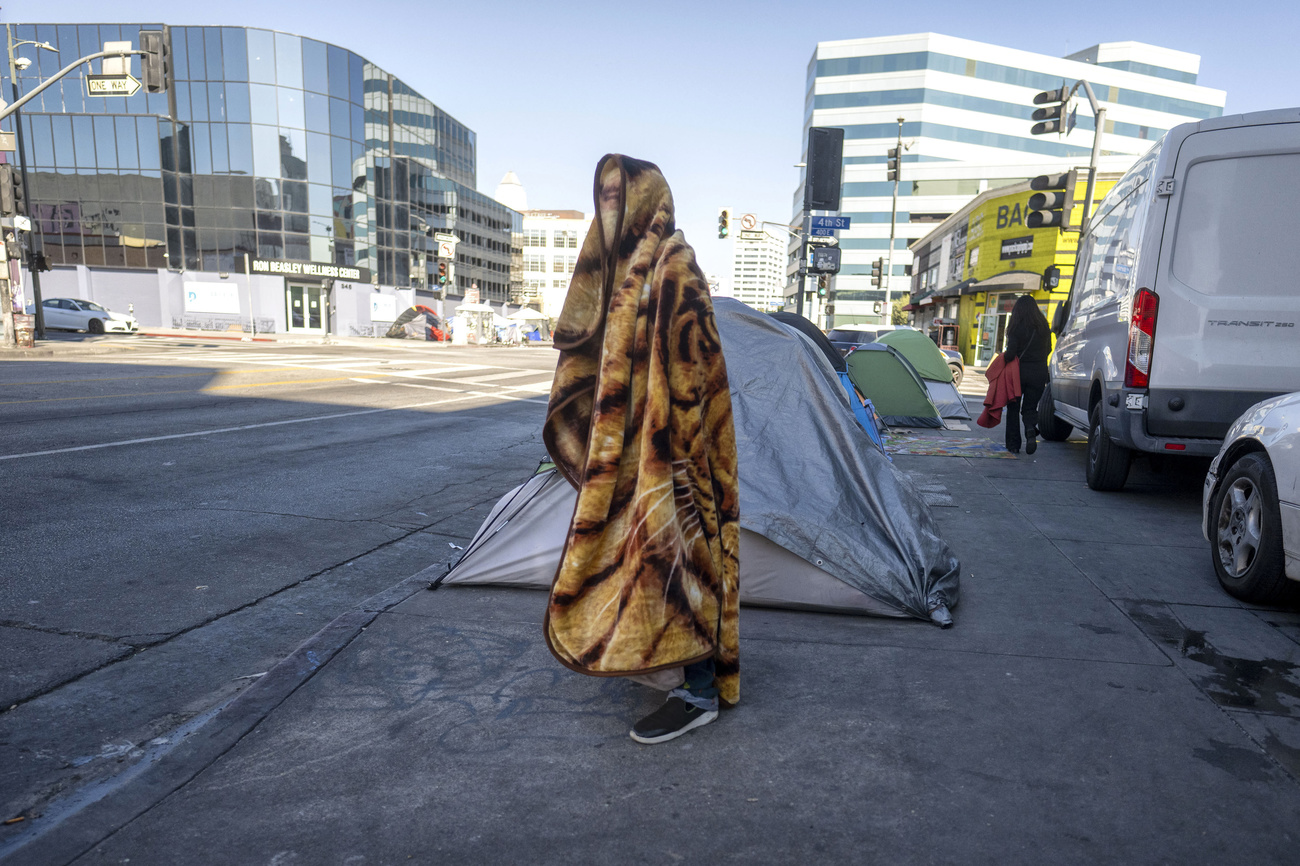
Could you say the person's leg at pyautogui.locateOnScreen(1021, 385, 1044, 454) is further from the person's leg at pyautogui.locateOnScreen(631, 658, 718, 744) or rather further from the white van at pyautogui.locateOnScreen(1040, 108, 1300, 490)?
the person's leg at pyautogui.locateOnScreen(631, 658, 718, 744)

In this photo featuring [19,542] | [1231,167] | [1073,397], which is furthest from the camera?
[1073,397]

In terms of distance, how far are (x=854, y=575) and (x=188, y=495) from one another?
4.77 meters

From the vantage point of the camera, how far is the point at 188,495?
5.86 metres

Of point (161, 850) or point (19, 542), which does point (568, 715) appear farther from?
point (19, 542)

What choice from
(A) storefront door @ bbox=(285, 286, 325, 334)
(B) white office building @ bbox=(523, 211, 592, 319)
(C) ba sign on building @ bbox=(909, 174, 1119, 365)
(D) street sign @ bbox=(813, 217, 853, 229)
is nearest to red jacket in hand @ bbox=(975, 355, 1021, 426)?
(D) street sign @ bbox=(813, 217, 853, 229)

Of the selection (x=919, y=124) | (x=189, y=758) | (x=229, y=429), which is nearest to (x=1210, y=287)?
(x=189, y=758)

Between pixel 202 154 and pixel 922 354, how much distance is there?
44.4 m

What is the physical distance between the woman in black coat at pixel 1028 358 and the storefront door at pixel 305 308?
43.6m

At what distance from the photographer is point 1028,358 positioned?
28.6 ft

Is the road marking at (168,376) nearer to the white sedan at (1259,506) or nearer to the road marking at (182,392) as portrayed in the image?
the road marking at (182,392)

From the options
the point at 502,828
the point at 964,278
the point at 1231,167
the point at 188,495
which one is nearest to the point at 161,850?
the point at 502,828

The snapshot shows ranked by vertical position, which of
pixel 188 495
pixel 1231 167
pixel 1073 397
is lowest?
pixel 188 495

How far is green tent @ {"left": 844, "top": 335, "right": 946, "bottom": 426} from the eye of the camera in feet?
37.5

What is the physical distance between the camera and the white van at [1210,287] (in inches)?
217
